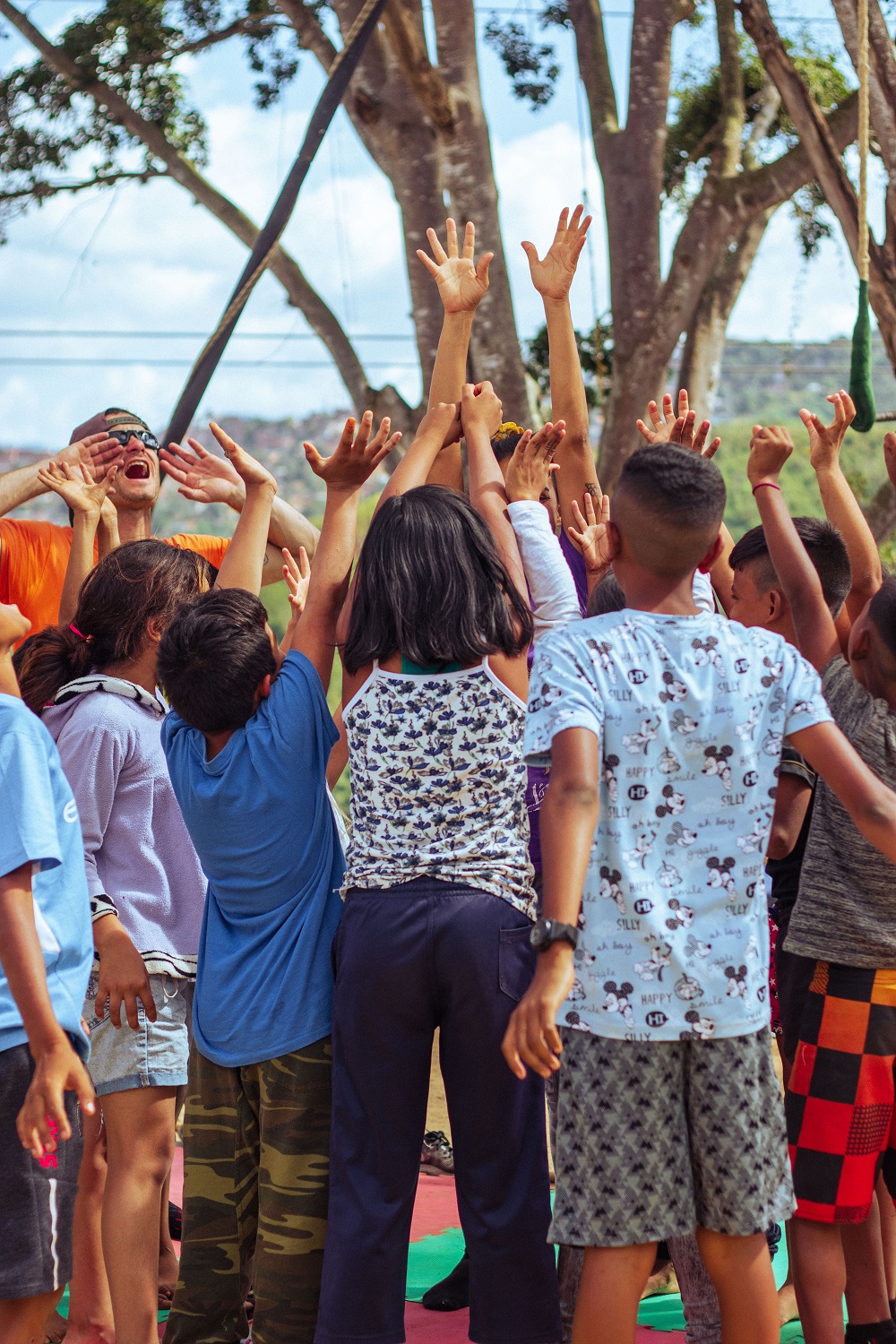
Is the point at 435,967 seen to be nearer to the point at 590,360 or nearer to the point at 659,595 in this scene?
the point at 659,595

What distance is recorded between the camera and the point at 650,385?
7.71 meters

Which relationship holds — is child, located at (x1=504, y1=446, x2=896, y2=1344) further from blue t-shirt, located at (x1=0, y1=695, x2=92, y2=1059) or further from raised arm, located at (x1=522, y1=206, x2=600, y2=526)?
raised arm, located at (x1=522, y1=206, x2=600, y2=526)

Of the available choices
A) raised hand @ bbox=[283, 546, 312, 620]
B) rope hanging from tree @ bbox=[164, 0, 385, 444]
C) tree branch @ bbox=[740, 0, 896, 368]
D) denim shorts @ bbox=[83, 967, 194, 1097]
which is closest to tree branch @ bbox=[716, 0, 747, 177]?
tree branch @ bbox=[740, 0, 896, 368]

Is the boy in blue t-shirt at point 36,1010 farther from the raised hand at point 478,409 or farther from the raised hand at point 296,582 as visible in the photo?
the raised hand at point 478,409

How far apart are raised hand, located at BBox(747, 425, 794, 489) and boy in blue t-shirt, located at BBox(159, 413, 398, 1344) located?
2.78 feet

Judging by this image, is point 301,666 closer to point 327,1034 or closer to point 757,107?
point 327,1034

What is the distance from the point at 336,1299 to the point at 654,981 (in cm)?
91

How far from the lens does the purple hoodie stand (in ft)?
9.25

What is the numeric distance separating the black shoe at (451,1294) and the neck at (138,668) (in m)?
1.57

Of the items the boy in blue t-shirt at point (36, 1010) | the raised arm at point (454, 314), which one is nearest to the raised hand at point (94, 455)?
the raised arm at point (454, 314)

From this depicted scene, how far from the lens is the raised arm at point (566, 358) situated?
326 cm

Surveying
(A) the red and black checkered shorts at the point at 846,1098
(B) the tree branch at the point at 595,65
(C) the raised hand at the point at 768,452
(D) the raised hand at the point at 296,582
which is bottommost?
(A) the red and black checkered shorts at the point at 846,1098

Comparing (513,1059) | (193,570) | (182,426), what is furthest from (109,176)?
(513,1059)

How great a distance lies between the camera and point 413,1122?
252 cm
